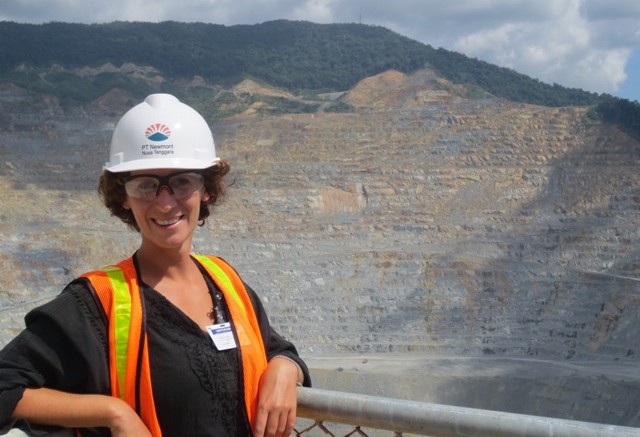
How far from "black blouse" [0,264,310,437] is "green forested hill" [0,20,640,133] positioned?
40.3m

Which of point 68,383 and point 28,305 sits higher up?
point 68,383

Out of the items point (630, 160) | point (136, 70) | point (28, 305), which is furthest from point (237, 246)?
point (136, 70)

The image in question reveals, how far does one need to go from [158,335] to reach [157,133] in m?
0.60

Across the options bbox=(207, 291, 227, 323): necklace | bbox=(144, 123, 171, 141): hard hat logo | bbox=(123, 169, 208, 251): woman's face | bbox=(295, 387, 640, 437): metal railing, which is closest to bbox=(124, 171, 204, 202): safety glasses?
bbox=(123, 169, 208, 251): woman's face

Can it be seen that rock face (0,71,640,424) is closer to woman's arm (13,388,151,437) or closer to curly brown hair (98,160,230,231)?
curly brown hair (98,160,230,231)

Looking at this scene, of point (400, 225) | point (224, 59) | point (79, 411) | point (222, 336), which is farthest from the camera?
point (224, 59)

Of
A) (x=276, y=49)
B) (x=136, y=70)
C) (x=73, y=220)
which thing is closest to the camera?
(x=73, y=220)

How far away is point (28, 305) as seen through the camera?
28156 millimetres

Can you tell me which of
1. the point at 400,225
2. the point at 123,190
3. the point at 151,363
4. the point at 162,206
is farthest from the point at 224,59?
the point at 151,363

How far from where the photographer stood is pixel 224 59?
2005 inches

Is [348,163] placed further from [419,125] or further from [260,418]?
[260,418]

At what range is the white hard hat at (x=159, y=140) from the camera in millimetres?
2590

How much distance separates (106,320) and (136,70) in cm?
4669

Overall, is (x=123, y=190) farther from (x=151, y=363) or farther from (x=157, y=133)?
(x=151, y=363)
